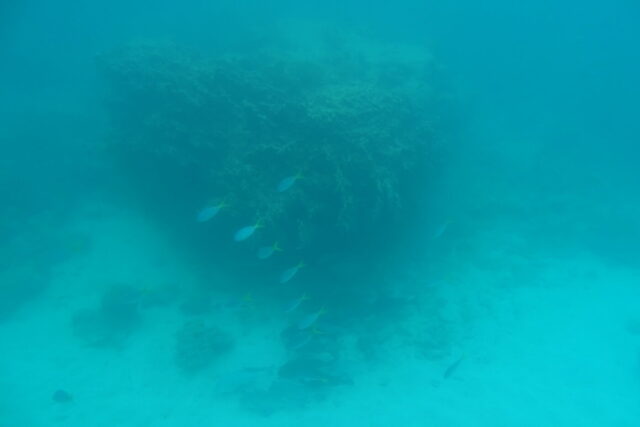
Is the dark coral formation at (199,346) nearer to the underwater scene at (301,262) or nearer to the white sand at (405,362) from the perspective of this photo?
the underwater scene at (301,262)

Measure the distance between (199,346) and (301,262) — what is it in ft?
13.0

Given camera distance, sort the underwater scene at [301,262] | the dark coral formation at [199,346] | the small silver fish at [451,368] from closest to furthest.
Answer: the small silver fish at [451,368] → the underwater scene at [301,262] → the dark coral formation at [199,346]

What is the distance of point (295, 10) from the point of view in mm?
31844

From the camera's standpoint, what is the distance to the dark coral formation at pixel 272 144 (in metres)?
9.84

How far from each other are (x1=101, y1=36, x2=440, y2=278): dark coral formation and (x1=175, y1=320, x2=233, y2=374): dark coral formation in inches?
133

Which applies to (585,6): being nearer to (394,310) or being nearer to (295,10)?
(295,10)

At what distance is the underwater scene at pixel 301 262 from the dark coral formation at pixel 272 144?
71mm

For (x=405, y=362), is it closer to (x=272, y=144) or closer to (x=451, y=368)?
(x=451, y=368)

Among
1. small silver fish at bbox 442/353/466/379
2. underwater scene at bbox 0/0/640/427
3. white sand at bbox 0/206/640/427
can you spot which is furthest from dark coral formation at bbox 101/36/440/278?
small silver fish at bbox 442/353/466/379

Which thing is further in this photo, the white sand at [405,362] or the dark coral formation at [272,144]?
the dark coral formation at [272,144]

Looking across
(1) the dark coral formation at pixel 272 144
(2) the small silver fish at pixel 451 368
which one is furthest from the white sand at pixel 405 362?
(1) the dark coral formation at pixel 272 144

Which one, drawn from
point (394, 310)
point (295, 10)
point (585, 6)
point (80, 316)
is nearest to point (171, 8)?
point (295, 10)

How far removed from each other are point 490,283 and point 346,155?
22.6ft

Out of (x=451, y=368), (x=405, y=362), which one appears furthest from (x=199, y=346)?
(x=451, y=368)
